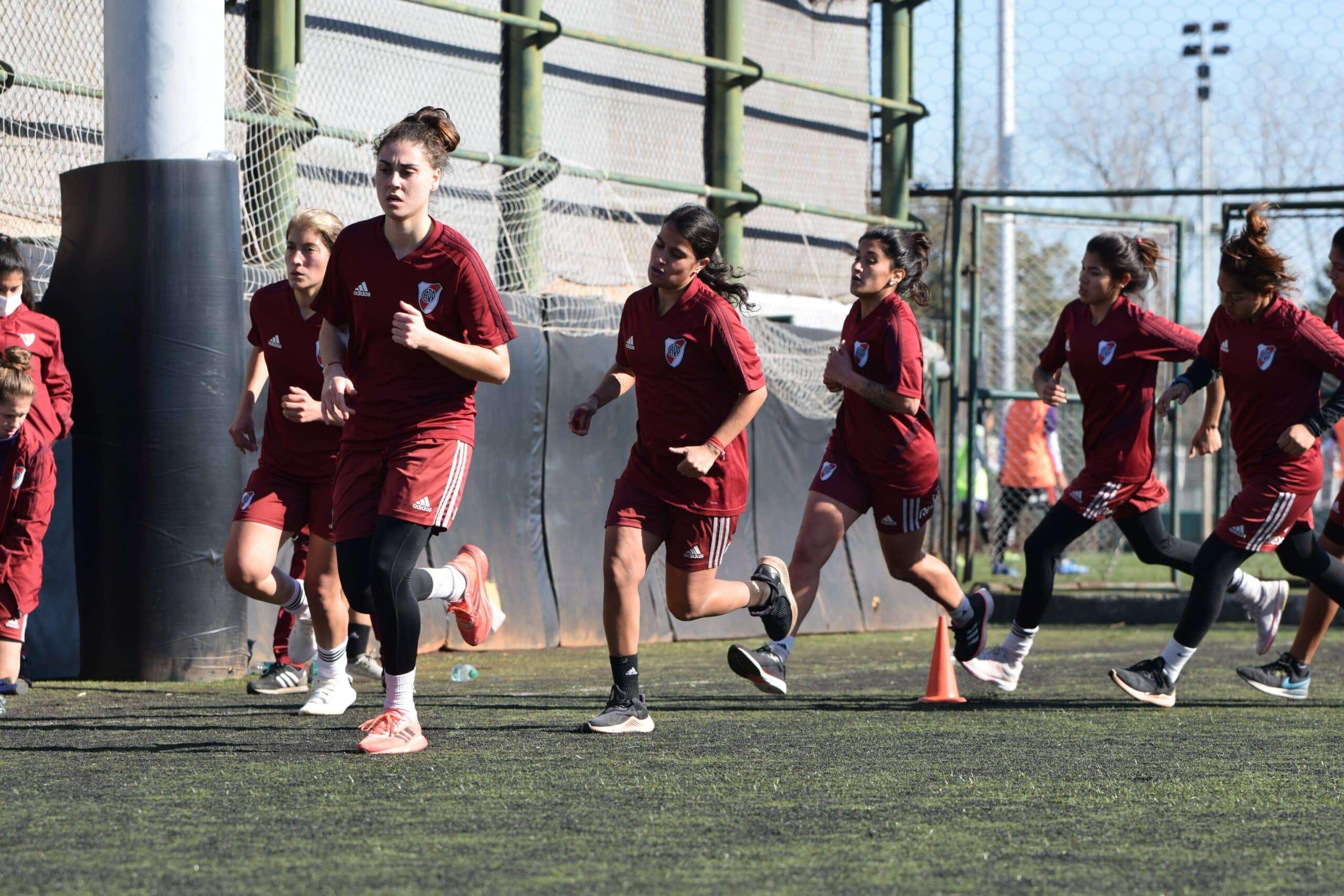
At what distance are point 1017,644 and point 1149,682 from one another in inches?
24.1

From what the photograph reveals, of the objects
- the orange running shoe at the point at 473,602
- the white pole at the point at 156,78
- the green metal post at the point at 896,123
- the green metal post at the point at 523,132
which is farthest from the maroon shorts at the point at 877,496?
the green metal post at the point at 896,123

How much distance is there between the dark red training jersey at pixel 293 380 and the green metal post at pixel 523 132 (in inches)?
185

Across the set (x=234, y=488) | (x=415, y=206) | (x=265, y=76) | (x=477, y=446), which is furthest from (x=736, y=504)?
(x=265, y=76)

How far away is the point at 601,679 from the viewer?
320 inches

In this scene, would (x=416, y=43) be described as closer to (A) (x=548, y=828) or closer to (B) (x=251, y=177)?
(B) (x=251, y=177)

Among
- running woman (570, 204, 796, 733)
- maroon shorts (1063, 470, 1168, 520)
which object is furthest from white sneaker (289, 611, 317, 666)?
maroon shorts (1063, 470, 1168, 520)

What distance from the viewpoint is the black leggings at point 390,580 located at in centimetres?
502

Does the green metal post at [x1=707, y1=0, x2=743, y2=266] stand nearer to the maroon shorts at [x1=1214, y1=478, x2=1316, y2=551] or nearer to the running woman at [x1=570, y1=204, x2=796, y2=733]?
the maroon shorts at [x1=1214, y1=478, x2=1316, y2=551]

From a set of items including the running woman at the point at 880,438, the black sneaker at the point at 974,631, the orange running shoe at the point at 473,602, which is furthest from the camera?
the black sneaker at the point at 974,631

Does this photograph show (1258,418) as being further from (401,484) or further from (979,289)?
(979,289)

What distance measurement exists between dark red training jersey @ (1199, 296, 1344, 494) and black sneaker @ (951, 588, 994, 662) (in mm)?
1207

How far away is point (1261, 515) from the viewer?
22.6ft

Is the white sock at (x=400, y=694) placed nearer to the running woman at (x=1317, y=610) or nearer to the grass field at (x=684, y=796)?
the grass field at (x=684, y=796)

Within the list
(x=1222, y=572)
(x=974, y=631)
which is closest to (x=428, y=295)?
(x=974, y=631)
